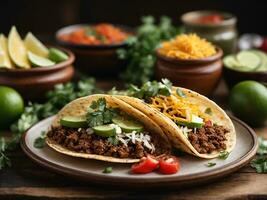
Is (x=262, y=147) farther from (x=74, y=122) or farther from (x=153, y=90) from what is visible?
(x=74, y=122)

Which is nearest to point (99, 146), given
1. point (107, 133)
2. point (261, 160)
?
point (107, 133)

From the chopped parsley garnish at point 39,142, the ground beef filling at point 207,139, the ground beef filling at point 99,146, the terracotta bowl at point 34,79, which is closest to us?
the ground beef filling at point 99,146

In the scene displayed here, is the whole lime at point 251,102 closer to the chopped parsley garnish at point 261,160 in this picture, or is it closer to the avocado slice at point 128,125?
the chopped parsley garnish at point 261,160

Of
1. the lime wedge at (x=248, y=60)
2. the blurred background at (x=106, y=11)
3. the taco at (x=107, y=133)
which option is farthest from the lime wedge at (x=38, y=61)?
the blurred background at (x=106, y=11)

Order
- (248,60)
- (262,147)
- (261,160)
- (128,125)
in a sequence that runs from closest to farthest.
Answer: (128,125) → (261,160) → (262,147) → (248,60)

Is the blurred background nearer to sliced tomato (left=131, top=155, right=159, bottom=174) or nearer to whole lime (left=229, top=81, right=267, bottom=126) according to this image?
whole lime (left=229, top=81, right=267, bottom=126)
